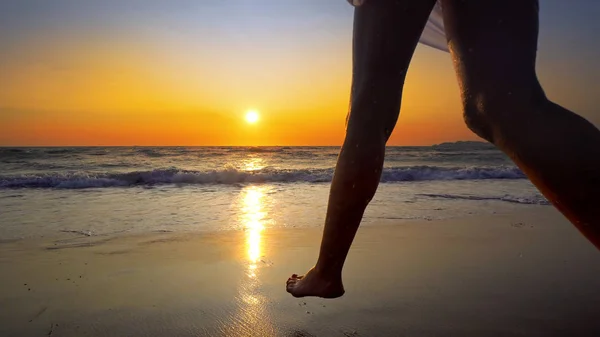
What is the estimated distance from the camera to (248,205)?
17.3ft

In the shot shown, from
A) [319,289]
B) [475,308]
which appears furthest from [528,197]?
[319,289]

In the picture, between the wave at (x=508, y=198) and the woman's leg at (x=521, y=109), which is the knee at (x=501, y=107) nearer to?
the woman's leg at (x=521, y=109)

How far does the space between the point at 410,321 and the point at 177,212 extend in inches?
132

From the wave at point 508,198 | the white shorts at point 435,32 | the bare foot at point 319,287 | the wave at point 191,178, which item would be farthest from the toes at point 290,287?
the wave at point 191,178

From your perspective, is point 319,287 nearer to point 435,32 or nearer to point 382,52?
point 382,52

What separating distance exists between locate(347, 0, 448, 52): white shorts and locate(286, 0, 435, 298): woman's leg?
0.38m

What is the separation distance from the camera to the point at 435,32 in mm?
1827

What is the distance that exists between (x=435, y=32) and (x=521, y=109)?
0.85m

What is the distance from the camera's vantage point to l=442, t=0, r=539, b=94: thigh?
3.64ft

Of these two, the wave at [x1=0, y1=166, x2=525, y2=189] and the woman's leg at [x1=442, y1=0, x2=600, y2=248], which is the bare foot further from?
the wave at [x1=0, y1=166, x2=525, y2=189]

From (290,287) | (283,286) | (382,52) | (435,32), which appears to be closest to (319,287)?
(290,287)

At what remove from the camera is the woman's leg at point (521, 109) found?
995 millimetres

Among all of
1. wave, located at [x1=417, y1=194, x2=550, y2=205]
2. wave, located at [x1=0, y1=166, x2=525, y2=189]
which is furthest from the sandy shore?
wave, located at [x1=0, y1=166, x2=525, y2=189]

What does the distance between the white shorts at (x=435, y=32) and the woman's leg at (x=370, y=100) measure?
382mm
